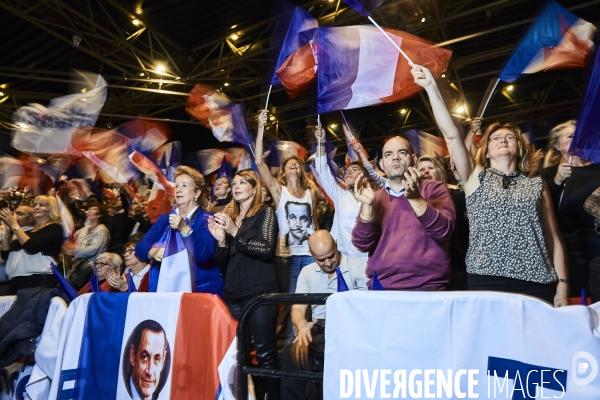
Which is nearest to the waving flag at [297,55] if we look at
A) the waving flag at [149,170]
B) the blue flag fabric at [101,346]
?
the waving flag at [149,170]

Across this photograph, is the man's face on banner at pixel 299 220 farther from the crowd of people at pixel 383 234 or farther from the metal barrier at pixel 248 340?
the metal barrier at pixel 248 340

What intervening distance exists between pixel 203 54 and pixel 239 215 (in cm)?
852

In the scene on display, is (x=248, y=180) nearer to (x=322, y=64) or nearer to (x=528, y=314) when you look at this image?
(x=322, y=64)

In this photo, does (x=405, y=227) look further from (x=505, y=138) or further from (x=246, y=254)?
(x=246, y=254)

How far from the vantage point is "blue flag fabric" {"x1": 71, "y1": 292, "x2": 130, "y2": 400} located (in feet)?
9.61

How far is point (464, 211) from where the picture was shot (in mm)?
3451

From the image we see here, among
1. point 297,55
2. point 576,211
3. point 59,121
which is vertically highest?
point 297,55

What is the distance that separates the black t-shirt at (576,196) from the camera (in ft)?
10.0

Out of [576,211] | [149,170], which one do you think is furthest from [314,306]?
[149,170]

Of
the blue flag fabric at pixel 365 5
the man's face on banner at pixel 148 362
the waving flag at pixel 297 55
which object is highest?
the waving flag at pixel 297 55

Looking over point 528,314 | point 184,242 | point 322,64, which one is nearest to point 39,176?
point 184,242

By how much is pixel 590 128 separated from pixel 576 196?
48 cm

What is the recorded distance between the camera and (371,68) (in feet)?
12.1

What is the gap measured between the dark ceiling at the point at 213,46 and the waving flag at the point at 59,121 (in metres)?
2.69
